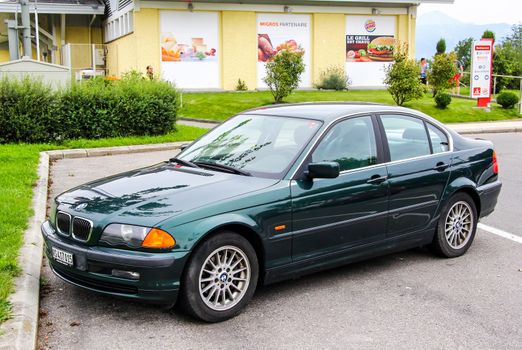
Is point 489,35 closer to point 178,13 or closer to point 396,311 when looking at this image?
point 178,13

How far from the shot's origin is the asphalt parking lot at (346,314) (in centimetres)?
441

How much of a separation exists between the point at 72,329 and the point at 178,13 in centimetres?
2644

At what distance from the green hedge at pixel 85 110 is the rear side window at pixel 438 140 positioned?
34.9 feet

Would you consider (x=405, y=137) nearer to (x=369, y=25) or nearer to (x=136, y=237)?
(x=136, y=237)

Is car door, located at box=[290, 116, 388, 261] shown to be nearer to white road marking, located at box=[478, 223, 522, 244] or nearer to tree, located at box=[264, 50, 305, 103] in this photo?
white road marking, located at box=[478, 223, 522, 244]

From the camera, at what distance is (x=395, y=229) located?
5.90 meters

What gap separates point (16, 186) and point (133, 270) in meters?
5.39

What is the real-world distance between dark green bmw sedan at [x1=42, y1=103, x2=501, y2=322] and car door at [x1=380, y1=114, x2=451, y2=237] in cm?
1

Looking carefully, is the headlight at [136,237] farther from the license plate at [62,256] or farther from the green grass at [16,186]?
the green grass at [16,186]

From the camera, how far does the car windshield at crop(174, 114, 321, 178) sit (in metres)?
5.41

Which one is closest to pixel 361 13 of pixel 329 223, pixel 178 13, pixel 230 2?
pixel 230 2

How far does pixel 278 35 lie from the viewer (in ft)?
103

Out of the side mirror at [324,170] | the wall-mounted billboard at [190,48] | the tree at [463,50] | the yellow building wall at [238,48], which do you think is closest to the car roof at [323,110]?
the side mirror at [324,170]

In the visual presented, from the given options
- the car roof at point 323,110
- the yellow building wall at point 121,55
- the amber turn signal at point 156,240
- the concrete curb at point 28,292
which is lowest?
the concrete curb at point 28,292
